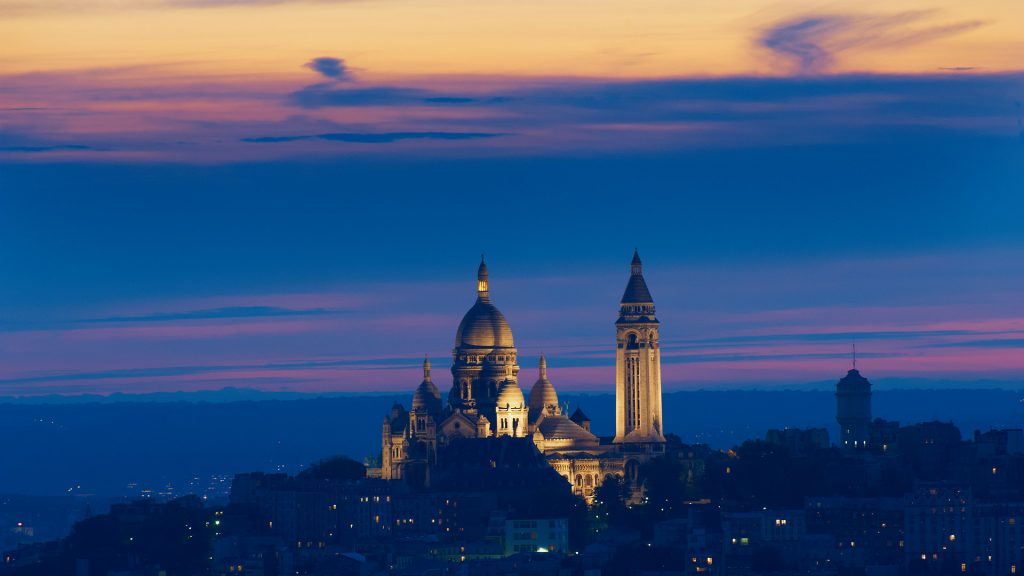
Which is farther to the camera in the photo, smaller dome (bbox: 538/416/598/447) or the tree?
smaller dome (bbox: 538/416/598/447)

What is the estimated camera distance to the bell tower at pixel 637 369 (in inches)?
7633

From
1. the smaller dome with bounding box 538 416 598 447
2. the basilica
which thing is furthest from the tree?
the smaller dome with bounding box 538 416 598 447

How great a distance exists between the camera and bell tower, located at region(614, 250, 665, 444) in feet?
636

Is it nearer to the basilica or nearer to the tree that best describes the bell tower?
the basilica

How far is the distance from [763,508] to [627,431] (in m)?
21.8

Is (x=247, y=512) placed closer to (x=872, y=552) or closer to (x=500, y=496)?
(x=500, y=496)

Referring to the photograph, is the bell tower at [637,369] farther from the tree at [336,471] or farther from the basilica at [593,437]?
the tree at [336,471]

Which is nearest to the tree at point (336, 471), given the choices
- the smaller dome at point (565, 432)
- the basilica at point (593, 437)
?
the basilica at point (593, 437)

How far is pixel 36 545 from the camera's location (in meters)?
197

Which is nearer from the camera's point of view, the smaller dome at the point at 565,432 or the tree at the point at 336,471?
the tree at the point at 336,471

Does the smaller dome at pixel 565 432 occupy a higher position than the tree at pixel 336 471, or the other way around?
the smaller dome at pixel 565 432

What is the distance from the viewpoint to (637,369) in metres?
195

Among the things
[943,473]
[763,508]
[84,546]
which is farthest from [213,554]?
[943,473]

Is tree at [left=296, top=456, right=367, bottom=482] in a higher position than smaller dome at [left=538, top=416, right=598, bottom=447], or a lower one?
lower
